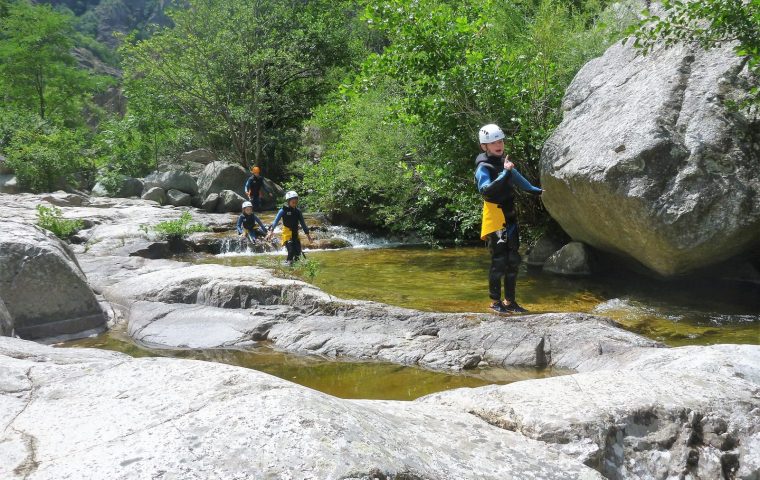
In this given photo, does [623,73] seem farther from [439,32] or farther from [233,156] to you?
[233,156]

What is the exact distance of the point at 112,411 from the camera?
7.85 feet

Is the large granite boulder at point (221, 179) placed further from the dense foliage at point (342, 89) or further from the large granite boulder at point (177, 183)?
the dense foliage at point (342, 89)

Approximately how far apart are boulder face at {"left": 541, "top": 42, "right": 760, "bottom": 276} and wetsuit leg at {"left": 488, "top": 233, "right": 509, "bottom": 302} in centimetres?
162

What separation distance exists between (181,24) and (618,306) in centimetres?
2183

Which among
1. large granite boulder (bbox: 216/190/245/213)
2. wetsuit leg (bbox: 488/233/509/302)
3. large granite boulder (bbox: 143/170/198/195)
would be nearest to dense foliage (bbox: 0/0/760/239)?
large granite boulder (bbox: 216/190/245/213)

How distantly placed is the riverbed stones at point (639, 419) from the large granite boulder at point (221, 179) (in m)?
19.8

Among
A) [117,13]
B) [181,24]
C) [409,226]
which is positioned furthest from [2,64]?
[117,13]

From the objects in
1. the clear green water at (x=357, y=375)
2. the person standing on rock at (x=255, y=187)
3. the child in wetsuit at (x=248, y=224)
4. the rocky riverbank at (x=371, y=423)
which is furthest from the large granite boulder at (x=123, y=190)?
the rocky riverbank at (x=371, y=423)

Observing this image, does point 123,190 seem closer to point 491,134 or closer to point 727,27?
point 491,134

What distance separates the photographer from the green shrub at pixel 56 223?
13491mm

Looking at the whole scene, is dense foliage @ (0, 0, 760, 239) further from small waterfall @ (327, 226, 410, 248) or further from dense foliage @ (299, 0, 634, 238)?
small waterfall @ (327, 226, 410, 248)

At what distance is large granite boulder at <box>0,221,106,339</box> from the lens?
711cm

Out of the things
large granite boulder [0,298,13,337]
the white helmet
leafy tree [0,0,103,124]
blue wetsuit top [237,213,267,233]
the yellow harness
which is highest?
leafy tree [0,0,103,124]

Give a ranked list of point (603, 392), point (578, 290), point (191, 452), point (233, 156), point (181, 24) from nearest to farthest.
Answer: point (191, 452) < point (603, 392) < point (578, 290) < point (181, 24) < point (233, 156)
